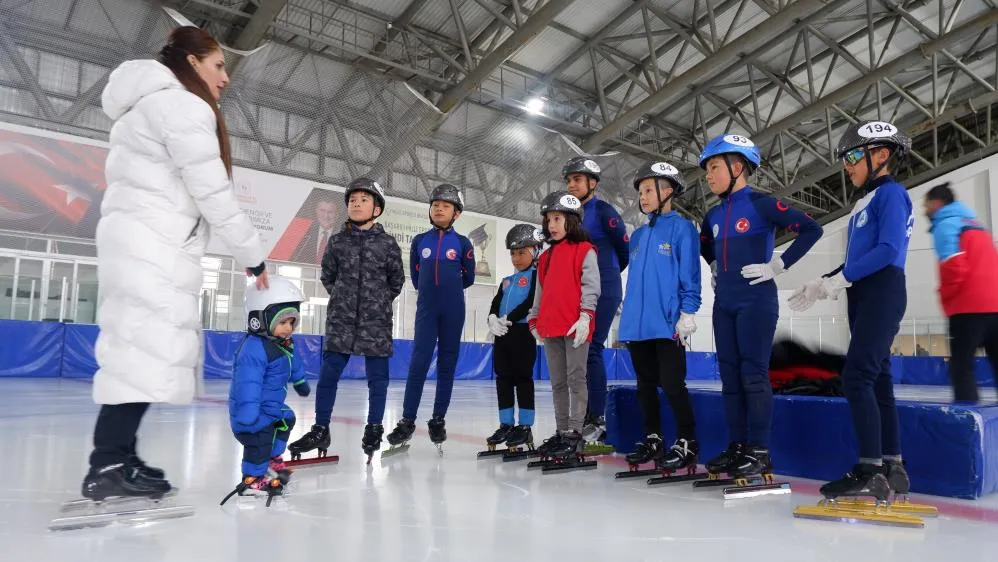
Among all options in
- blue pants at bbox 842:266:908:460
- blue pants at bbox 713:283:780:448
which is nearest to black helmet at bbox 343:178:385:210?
blue pants at bbox 713:283:780:448

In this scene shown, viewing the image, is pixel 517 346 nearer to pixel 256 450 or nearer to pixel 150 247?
pixel 256 450

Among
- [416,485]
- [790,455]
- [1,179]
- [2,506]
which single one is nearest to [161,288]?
A: [2,506]

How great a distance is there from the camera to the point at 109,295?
207 cm

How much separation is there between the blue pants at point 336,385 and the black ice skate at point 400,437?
0.17m

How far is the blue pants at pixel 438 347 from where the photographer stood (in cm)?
371

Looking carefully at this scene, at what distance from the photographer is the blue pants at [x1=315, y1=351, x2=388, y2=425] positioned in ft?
11.1

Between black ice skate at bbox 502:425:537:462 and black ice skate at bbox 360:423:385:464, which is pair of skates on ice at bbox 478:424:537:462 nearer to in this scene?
black ice skate at bbox 502:425:537:462

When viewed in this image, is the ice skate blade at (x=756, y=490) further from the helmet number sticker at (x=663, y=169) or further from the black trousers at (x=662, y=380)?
the helmet number sticker at (x=663, y=169)

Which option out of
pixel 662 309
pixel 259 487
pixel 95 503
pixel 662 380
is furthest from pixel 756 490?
pixel 95 503

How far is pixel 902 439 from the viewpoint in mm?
2770

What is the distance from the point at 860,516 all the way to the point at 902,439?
77cm

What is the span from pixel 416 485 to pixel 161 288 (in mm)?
1271

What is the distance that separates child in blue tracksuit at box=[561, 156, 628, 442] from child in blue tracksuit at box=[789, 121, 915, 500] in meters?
1.33

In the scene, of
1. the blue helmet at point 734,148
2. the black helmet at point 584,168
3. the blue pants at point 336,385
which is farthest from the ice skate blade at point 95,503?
the black helmet at point 584,168
